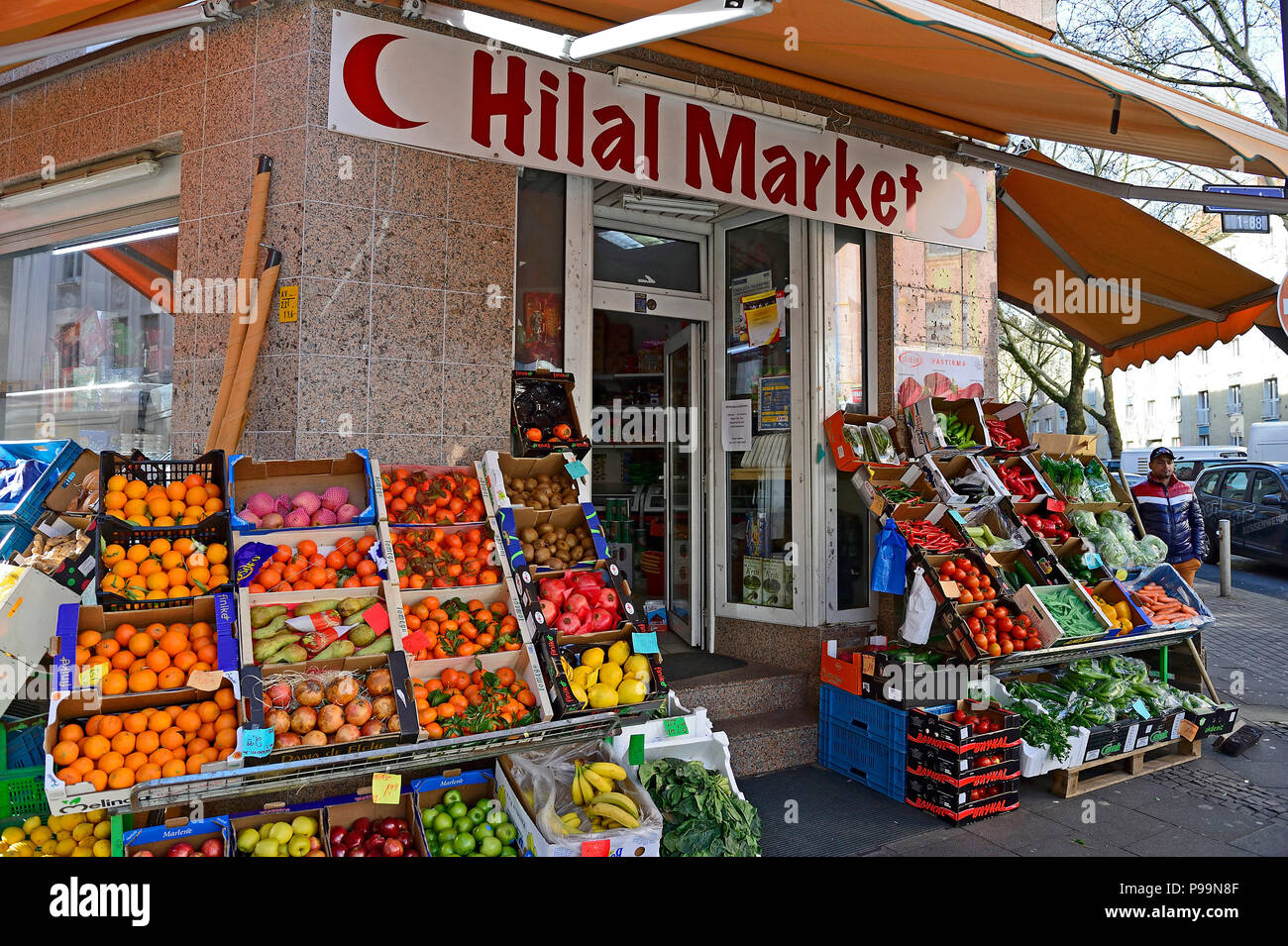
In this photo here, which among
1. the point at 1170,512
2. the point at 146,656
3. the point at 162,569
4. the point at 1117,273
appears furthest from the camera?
the point at 1117,273

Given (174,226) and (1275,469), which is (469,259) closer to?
(174,226)

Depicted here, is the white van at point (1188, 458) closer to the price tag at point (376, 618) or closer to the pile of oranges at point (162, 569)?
the price tag at point (376, 618)

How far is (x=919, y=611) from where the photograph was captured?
5.08 meters

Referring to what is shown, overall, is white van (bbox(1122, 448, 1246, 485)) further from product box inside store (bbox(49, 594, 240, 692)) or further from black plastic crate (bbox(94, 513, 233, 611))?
product box inside store (bbox(49, 594, 240, 692))

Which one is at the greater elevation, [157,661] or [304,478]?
[304,478]

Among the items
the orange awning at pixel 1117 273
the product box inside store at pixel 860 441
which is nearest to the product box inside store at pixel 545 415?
the product box inside store at pixel 860 441

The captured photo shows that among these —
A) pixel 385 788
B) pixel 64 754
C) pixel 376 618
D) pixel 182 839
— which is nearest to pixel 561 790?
pixel 385 788

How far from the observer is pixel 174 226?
507cm

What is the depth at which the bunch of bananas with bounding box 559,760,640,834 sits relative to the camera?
3.28 meters

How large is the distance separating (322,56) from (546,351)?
2045 millimetres

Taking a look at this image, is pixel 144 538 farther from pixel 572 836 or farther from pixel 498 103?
pixel 498 103

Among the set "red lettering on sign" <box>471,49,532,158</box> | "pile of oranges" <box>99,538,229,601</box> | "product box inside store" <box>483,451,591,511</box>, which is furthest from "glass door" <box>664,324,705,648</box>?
"pile of oranges" <box>99,538,229,601</box>

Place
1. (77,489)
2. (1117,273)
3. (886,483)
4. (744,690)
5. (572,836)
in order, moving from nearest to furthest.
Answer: (572,836) → (77,489) → (744,690) → (886,483) → (1117,273)

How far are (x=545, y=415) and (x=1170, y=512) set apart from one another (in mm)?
6154
